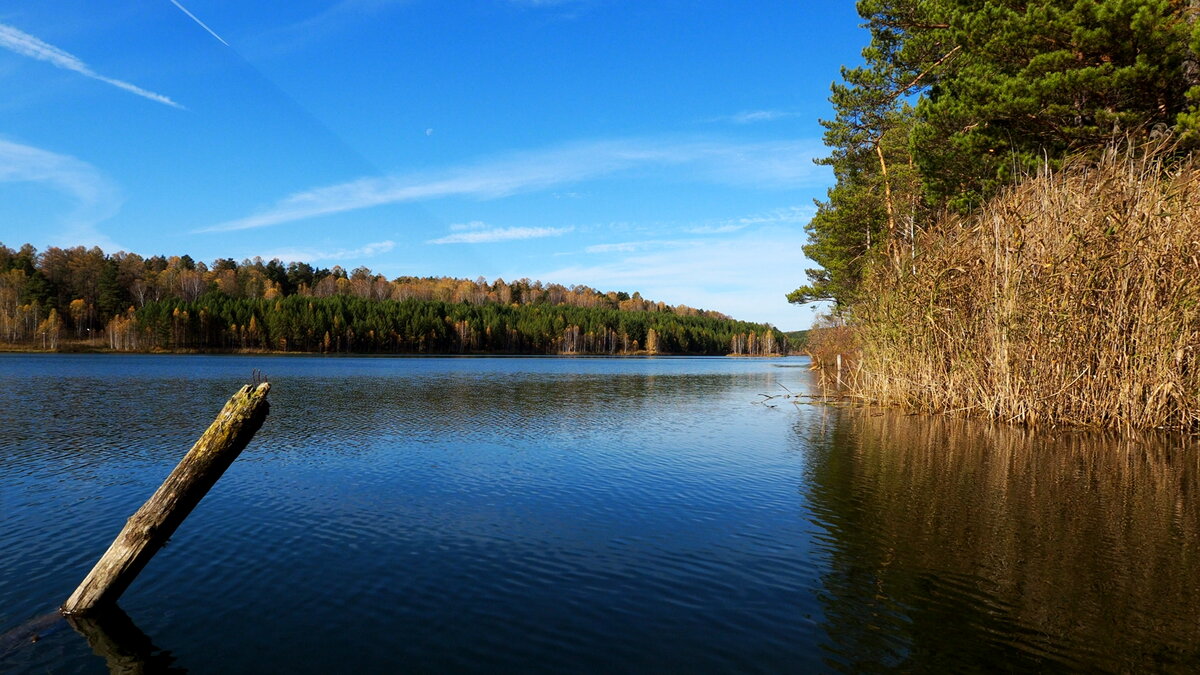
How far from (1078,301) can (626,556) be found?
18.6 meters

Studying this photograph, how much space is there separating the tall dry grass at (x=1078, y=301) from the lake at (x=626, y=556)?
5.58ft

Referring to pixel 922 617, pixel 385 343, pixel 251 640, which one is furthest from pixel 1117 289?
pixel 385 343

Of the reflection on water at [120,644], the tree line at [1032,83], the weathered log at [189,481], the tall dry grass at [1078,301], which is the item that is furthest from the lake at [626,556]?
the tree line at [1032,83]

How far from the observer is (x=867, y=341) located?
31609 mm

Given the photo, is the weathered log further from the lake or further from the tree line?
the tree line

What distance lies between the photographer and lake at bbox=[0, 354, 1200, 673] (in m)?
7.07

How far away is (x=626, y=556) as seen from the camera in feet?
33.7

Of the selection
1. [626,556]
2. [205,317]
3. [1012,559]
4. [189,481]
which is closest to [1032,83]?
[1012,559]

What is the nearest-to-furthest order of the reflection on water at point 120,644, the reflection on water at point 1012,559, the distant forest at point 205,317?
the reflection on water at point 120,644 → the reflection on water at point 1012,559 → the distant forest at point 205,317

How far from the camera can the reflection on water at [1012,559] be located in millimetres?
7016

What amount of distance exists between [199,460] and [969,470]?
16.4 m

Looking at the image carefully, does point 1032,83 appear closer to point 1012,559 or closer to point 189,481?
point 1012,559

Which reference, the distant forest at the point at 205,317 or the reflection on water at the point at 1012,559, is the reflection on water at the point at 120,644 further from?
the distant forest at the point at 205,317

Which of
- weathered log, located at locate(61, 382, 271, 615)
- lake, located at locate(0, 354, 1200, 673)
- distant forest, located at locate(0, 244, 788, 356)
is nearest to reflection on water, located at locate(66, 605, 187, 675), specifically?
lake, located at locate(0, 354, 1200, 673)
